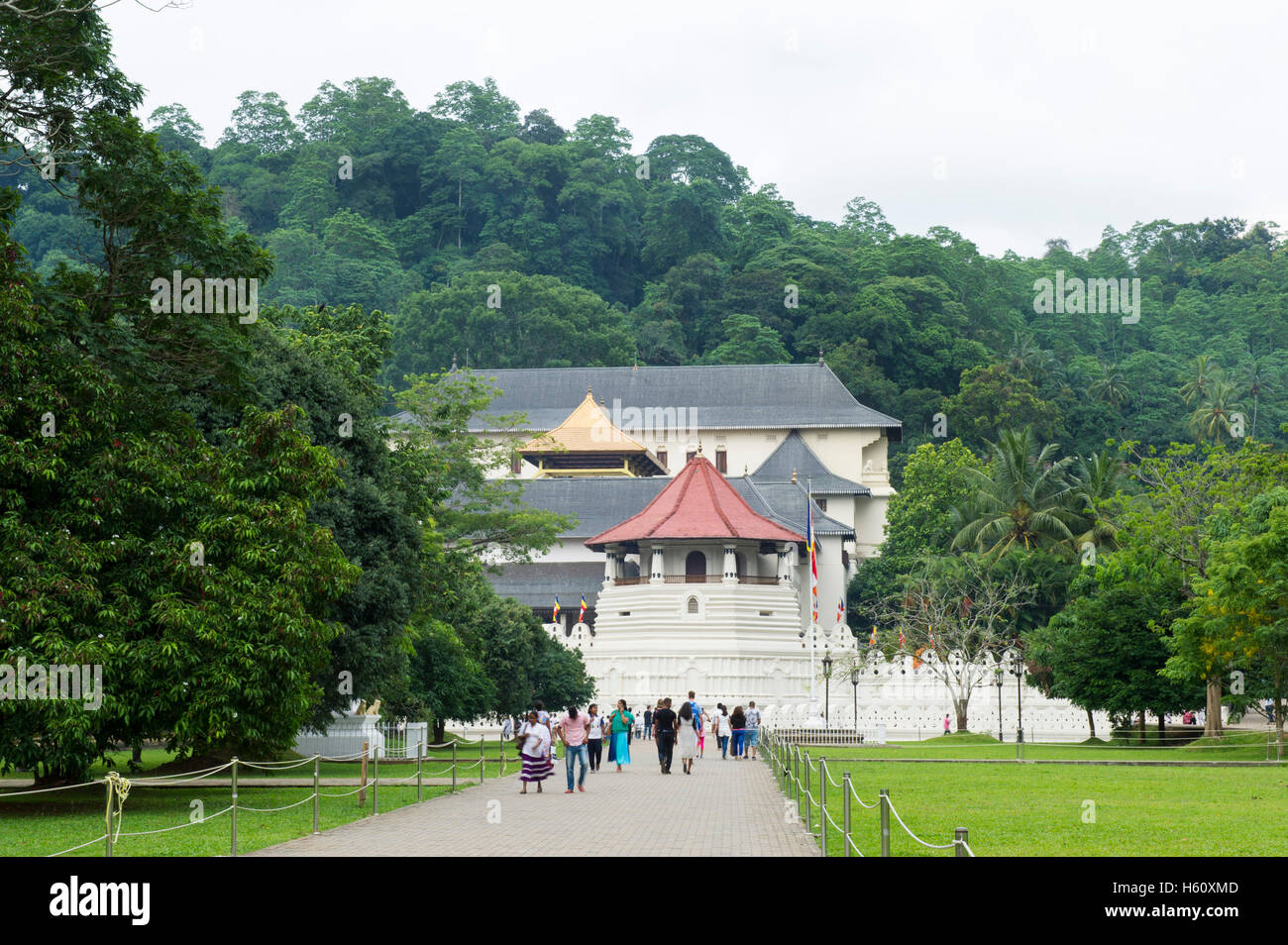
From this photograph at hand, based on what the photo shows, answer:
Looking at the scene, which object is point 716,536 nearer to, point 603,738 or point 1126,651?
point 1126,651

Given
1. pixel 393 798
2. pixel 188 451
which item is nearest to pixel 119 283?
pixel 188 451

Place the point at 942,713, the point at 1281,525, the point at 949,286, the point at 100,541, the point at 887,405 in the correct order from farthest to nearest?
the point at 949,286
the point at 887,405
the point at 942,713
the point at 1281,525
the point at 100,541

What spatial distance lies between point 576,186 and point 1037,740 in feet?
302

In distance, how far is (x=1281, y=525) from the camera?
105 feet

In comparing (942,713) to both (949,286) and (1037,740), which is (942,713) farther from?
(949,286)

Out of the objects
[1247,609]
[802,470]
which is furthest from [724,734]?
[802,470]

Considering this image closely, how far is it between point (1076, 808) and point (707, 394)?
7853 cm

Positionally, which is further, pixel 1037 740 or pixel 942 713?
pixel 942 713

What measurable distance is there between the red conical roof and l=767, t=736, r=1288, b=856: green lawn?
30.2m

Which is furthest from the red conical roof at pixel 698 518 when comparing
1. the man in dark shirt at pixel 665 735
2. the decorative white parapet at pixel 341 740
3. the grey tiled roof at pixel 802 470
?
the man in dark shirt at pixel 665 735

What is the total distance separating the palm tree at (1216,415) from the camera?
95.4 meters

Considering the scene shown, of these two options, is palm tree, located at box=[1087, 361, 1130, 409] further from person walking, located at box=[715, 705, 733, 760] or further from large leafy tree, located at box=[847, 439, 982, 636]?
person walking, located at box=[715, 705, 733, 760]

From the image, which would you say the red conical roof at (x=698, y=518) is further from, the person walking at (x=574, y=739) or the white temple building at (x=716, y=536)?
the person walking at (x=574, y=739)

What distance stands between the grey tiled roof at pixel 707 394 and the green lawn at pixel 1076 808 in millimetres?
62242
